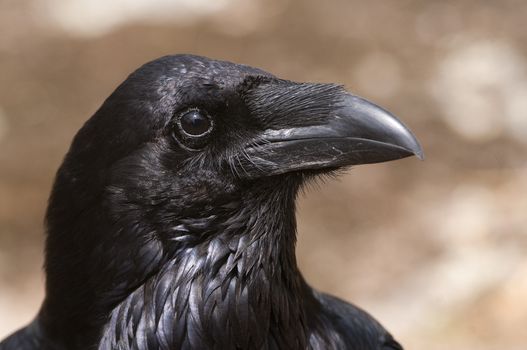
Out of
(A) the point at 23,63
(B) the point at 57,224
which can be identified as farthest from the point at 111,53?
(B) the point at 57,224

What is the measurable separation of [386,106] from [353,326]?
620 centimetres

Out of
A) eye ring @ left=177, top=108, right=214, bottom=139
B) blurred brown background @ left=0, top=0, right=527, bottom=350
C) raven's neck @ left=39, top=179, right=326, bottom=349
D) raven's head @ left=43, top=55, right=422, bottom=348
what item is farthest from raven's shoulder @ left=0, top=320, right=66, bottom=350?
blurred brown background @ left=0, top=0, right=527, bottom=350

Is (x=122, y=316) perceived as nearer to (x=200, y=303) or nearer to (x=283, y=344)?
(x=200, y=303)

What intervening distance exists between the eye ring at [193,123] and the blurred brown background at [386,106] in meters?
4.60

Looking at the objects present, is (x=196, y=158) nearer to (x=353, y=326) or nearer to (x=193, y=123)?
(x=193, y=123)

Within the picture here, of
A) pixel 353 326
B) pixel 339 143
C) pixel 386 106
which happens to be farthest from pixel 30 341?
pixel 386 106

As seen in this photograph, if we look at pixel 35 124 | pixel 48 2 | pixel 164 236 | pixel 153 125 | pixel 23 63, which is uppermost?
pixel 48 2

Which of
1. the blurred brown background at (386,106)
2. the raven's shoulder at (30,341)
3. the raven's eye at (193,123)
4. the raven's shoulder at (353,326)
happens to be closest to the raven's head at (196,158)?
the raven's eye at (193,123)

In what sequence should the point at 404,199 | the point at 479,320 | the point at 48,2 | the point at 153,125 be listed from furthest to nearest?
1. the point at 48,2
2. the point at 404,199
3. the point at 479,320
4. the point at 153,125

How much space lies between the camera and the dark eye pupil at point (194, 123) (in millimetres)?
3271

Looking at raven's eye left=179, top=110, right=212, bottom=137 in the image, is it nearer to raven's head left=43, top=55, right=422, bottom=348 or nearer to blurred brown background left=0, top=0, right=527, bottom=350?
raven's head left=43, top=55, right=422, bottom=348

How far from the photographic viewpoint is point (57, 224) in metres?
3.50

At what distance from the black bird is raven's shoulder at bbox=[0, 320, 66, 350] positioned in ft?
0.92

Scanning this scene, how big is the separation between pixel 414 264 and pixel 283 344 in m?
5.09
